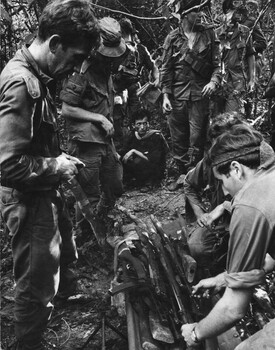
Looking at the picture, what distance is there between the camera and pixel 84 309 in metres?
3.89

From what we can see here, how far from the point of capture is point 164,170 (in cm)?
709

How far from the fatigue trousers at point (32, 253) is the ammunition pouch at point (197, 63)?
3.97 metres

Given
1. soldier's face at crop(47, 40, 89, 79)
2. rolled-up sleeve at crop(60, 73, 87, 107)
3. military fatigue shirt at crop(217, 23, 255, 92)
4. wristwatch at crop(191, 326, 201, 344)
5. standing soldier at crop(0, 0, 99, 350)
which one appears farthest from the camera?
military fatigue shirt at crop(217, 23, 255, 92)

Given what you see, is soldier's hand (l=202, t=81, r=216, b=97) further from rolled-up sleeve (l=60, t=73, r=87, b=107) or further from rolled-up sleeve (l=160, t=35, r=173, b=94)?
rolled-up sleeve (l=60, t=73, r=87, b=107)

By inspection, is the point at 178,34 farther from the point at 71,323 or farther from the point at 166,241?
the point at 71,323

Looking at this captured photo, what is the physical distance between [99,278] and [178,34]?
12.3ft

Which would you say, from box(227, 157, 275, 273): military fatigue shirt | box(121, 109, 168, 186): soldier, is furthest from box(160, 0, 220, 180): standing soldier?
box(227, 157, 275, 273): military fatigue shirt

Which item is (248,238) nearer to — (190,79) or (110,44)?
(110,44)

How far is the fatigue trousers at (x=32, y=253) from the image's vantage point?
8.85 feet

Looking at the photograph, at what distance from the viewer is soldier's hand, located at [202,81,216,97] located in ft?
19.4

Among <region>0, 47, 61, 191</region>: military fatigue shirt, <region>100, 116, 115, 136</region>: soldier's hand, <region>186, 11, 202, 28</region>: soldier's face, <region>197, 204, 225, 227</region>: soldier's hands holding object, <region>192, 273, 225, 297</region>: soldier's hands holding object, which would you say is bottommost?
<region>197, 204, 225, 227</region>: soldier's hands holding object

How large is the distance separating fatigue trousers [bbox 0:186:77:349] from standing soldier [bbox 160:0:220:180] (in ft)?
12.5

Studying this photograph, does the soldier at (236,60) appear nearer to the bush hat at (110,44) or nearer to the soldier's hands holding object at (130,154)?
the soldier's hands holding object at (130,154)

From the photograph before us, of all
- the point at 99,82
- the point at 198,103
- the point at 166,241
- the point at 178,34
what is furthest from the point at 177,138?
the point at 166,241
